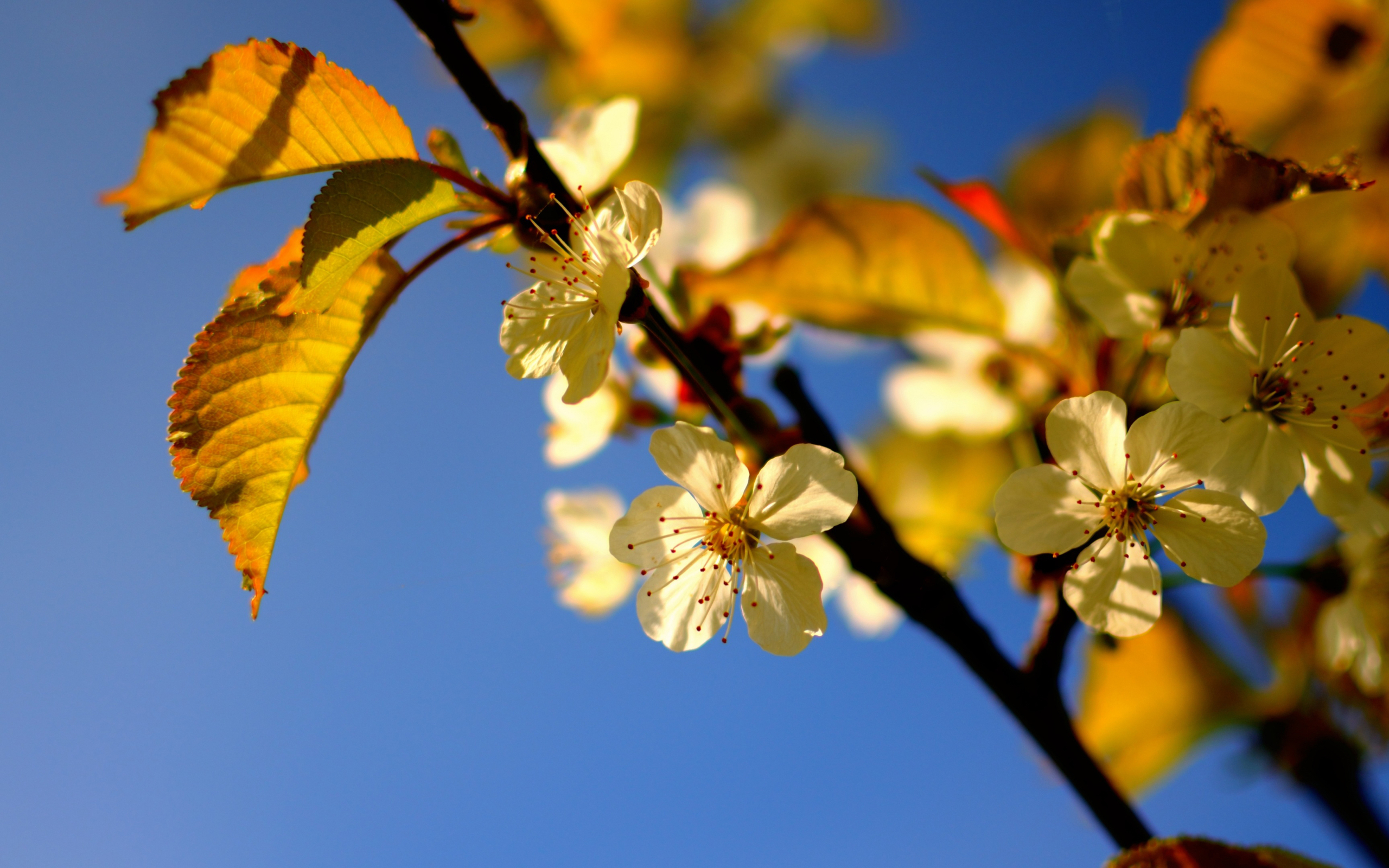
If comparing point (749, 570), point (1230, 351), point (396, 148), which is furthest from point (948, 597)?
point (396, 148)

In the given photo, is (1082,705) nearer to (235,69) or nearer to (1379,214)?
(1379,214)

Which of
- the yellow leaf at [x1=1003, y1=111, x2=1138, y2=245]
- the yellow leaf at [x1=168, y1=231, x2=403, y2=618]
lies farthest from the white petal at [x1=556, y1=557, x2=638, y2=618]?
the yellow leaf at [x1=1003, y1=111, x2=1138, y2=245]

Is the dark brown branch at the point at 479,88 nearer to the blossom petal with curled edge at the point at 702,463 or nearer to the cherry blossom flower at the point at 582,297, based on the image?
the cherry blossom flower at the point at 582,297

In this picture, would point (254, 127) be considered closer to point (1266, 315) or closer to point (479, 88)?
point (479, 88)

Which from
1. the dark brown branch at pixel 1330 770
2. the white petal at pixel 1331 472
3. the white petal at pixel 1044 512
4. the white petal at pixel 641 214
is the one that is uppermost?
the white petal at pixel 641 214

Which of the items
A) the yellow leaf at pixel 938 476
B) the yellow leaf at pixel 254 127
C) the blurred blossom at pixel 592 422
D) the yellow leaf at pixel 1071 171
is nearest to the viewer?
the yellow leaf at pixel 254 127

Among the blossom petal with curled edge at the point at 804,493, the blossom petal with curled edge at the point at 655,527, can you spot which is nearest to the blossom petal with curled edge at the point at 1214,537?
the blossom petal with curled edge at the point at 804,493

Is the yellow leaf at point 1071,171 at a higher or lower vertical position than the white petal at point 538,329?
higher
